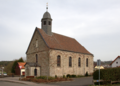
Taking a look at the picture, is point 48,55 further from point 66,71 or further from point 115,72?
point 115,72

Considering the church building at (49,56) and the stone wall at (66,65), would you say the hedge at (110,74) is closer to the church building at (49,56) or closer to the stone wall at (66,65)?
the church building at (49,56)

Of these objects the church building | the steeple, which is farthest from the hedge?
the steeple

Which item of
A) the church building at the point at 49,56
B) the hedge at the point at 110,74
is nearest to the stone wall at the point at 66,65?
the church building at the point at 49,56

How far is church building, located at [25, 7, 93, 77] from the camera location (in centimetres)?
2869

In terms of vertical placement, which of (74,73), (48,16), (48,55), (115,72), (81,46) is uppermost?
(48,16)

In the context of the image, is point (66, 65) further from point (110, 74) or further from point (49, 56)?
point (110, 74)

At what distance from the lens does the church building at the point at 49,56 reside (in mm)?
28688

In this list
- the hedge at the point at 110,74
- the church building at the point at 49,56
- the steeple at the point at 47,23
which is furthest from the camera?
the steeple at the point at 47,23

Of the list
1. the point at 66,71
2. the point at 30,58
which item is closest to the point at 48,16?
the point at 30,58

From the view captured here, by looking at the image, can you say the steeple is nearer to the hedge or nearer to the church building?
the church building

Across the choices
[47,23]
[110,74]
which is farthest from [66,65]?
[110,74]

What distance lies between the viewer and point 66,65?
31.9 metres

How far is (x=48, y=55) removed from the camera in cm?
2856

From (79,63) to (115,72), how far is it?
66.8ft
